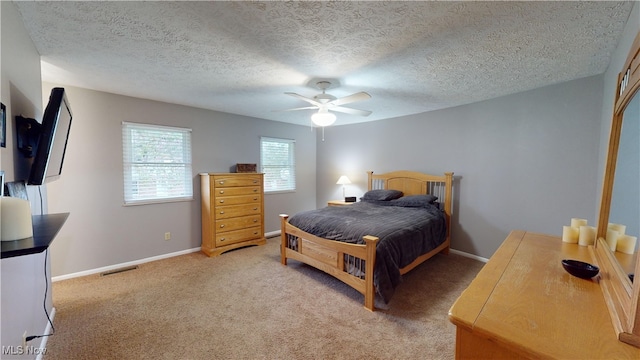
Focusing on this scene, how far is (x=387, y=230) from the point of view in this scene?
8.54 ft

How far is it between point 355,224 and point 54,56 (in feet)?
10.6

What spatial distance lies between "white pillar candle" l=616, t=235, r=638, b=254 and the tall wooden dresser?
13.0 ft

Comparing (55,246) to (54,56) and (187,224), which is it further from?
(54,56)

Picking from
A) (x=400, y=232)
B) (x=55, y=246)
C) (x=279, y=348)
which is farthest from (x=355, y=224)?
(x=55, y=246)

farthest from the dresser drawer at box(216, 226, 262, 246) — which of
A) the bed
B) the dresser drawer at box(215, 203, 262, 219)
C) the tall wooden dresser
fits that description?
the bed

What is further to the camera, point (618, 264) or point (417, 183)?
point (417, 183)

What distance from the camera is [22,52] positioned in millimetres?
1628

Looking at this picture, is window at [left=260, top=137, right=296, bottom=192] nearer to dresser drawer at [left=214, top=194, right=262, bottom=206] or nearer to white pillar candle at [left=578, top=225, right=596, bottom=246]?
dresser drawer at [left=214, top=194, right=262, bottom=206]

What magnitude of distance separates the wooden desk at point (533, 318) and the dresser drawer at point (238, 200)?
3.51 metres

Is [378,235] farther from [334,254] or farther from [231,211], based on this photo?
[231,211]

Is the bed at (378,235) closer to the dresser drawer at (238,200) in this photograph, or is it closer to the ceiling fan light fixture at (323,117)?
the dresser drawer at (238,200)

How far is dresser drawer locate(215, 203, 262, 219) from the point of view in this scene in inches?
149

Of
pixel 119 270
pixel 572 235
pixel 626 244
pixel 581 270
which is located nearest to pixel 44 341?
pixel 119 270

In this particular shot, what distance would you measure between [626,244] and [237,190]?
398cm
